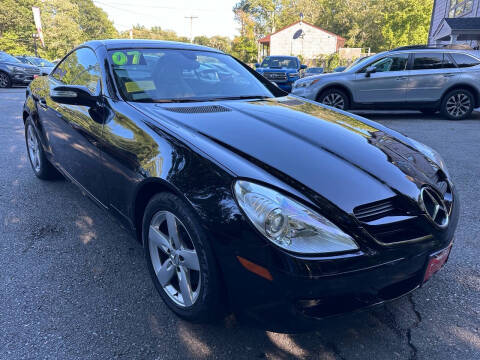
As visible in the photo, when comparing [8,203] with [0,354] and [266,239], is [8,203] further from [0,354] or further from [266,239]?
[266,239]

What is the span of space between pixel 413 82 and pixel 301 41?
36.8 meters

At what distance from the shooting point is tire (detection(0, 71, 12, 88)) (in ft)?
50.4

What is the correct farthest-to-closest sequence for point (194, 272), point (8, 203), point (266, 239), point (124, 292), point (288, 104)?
point (8, 203) < point (288, 104) < point (124, 292) < point (194, 272) < point (266, 239)

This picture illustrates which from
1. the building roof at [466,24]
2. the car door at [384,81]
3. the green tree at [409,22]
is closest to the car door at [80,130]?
the car door at [384,81]

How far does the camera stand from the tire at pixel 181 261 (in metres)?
1.70

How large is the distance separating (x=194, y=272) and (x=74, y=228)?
165 centimetres

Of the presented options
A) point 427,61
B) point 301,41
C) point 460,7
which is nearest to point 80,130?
point 427,61

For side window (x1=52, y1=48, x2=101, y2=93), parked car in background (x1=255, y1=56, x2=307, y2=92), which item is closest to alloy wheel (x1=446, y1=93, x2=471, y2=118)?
parked car in background (x1=255, y1=56, x2=307, y2=92)

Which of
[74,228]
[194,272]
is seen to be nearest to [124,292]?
[194,272]

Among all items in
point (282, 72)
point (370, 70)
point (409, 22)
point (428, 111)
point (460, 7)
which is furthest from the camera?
point (409, 22)

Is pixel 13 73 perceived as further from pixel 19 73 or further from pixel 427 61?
pixel 427 61

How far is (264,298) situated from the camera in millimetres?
1548

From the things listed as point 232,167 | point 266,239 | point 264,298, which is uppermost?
point 232,167

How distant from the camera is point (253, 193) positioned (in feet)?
5.28
